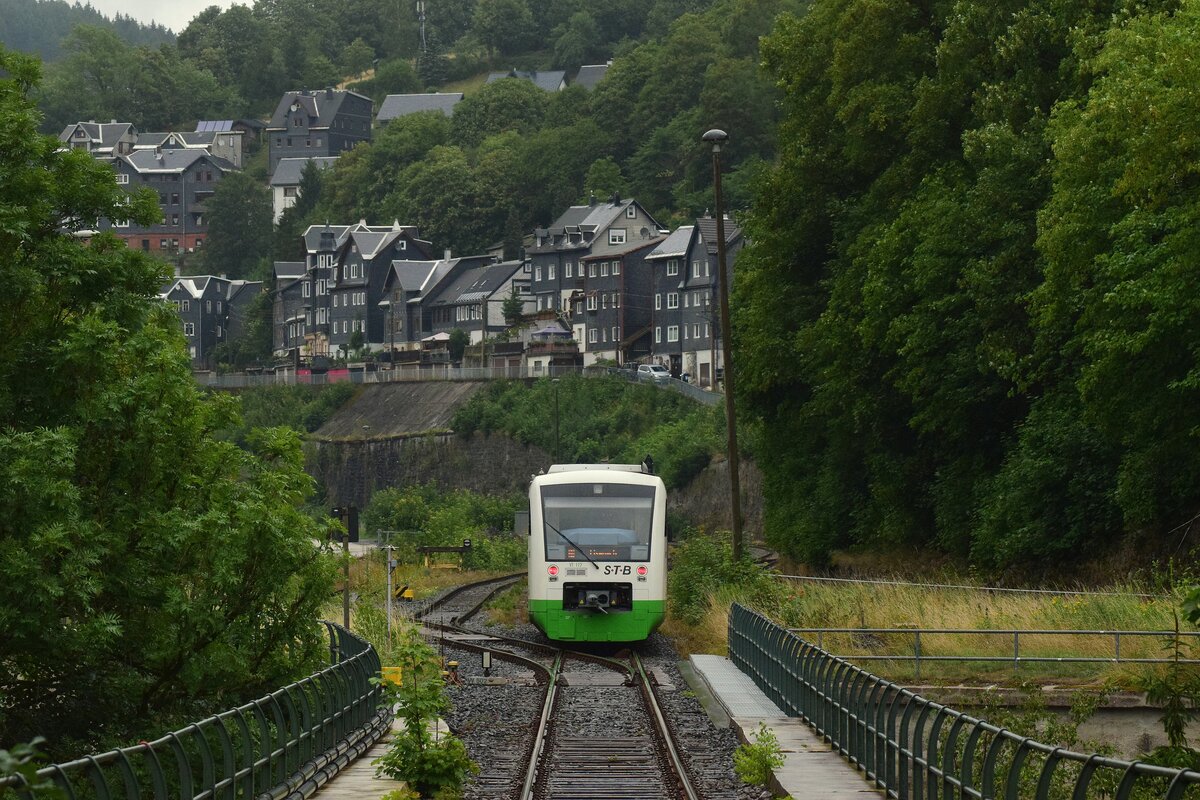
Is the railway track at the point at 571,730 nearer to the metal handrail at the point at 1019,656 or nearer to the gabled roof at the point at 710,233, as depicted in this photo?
the metal handrail at the point at 1019,656

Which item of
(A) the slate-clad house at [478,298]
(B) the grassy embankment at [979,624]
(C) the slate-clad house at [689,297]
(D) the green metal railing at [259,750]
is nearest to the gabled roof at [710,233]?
(C) the slate-clad house at [689,297]

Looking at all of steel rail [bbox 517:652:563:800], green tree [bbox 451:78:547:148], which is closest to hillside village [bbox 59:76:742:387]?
green tree [bbox 451:78:547:148]

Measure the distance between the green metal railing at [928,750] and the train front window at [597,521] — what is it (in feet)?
26.5

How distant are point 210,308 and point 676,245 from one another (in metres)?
68.6

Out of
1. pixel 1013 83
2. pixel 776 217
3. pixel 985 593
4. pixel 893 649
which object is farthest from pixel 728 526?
pixel 893 649

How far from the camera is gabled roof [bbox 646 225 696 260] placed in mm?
117188

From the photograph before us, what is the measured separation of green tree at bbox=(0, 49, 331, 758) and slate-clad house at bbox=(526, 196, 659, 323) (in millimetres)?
106211

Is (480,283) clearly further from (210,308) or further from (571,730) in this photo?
(571,730)

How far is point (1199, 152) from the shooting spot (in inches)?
1141

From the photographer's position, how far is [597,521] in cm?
3131

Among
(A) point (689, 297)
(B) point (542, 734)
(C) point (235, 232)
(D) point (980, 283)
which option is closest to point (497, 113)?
(C) point (235, 232)

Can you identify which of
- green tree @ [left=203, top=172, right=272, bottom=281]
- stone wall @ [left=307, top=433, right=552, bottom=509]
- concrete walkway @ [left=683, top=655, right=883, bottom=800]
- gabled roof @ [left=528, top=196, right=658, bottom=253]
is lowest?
concrete walkway @ [left=683, top=655, right=883, bottom=800]

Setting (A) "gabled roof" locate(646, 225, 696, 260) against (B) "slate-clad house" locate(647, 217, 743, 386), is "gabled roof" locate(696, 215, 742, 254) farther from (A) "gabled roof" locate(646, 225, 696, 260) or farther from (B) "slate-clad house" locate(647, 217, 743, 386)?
(A) "gabled roof" locate(646, 225, 696, 260)

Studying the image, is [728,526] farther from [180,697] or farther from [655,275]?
[180,697]
